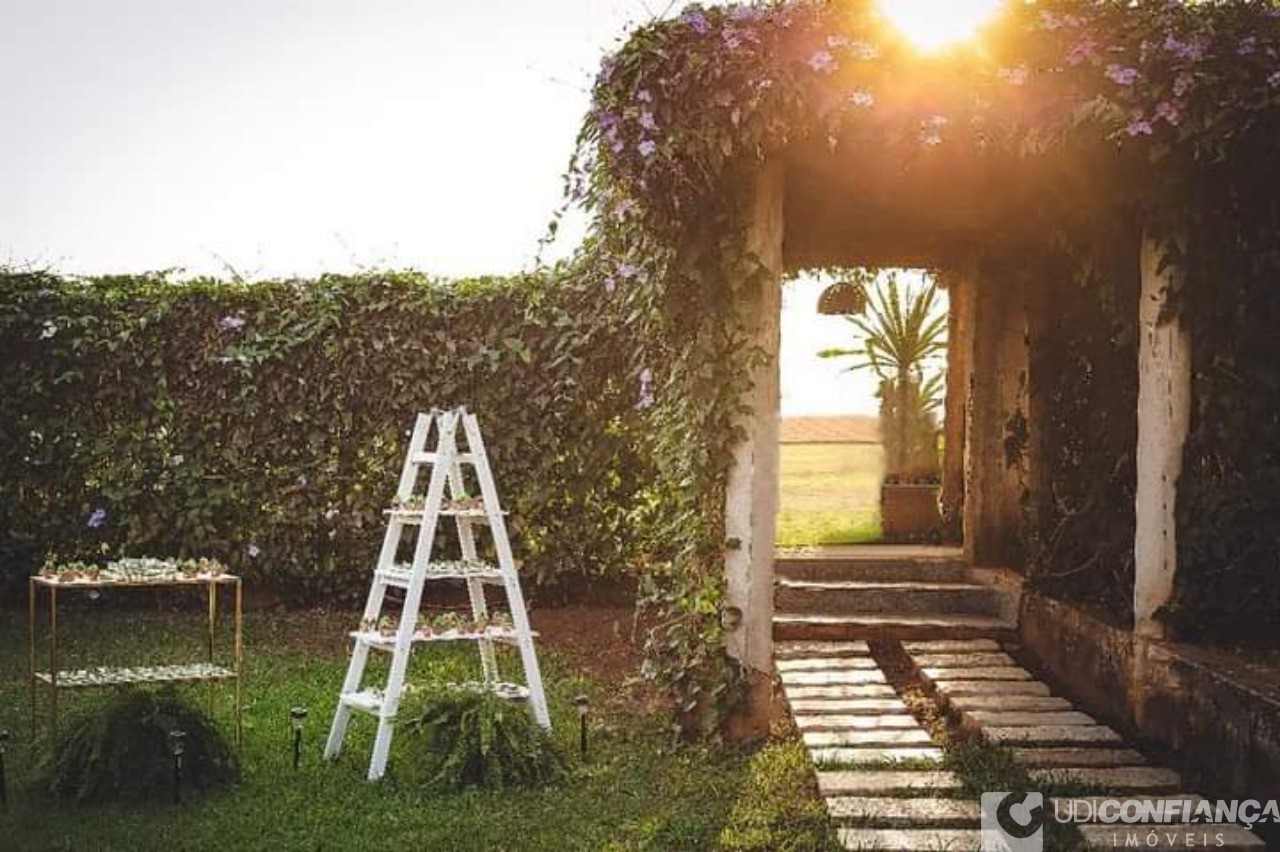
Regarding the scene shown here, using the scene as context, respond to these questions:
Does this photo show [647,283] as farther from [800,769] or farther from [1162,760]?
[1162,760]

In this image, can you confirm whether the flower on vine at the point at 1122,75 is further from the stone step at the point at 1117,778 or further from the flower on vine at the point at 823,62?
the stone step at the point at 1117,778

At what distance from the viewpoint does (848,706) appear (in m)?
6.10

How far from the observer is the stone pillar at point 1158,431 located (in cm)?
568

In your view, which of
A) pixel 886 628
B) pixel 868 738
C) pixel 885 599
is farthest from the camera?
pixel 885 599

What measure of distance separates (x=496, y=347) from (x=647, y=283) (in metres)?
3.58

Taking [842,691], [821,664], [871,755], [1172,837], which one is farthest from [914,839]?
[821,664]

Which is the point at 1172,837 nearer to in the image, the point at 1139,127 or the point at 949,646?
the point at 1139,127

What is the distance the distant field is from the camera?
40.0 feet

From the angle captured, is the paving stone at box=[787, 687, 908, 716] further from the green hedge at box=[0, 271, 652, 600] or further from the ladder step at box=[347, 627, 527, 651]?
the green hedge at box=[0, 271, 652, 600]

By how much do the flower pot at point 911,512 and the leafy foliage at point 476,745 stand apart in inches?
244

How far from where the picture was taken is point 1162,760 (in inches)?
213

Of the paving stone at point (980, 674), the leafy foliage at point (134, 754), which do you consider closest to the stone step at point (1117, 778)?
the paving stone at point (980, 674)

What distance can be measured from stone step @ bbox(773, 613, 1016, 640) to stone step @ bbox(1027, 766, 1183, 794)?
249 cm

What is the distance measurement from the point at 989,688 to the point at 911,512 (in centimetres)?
487
